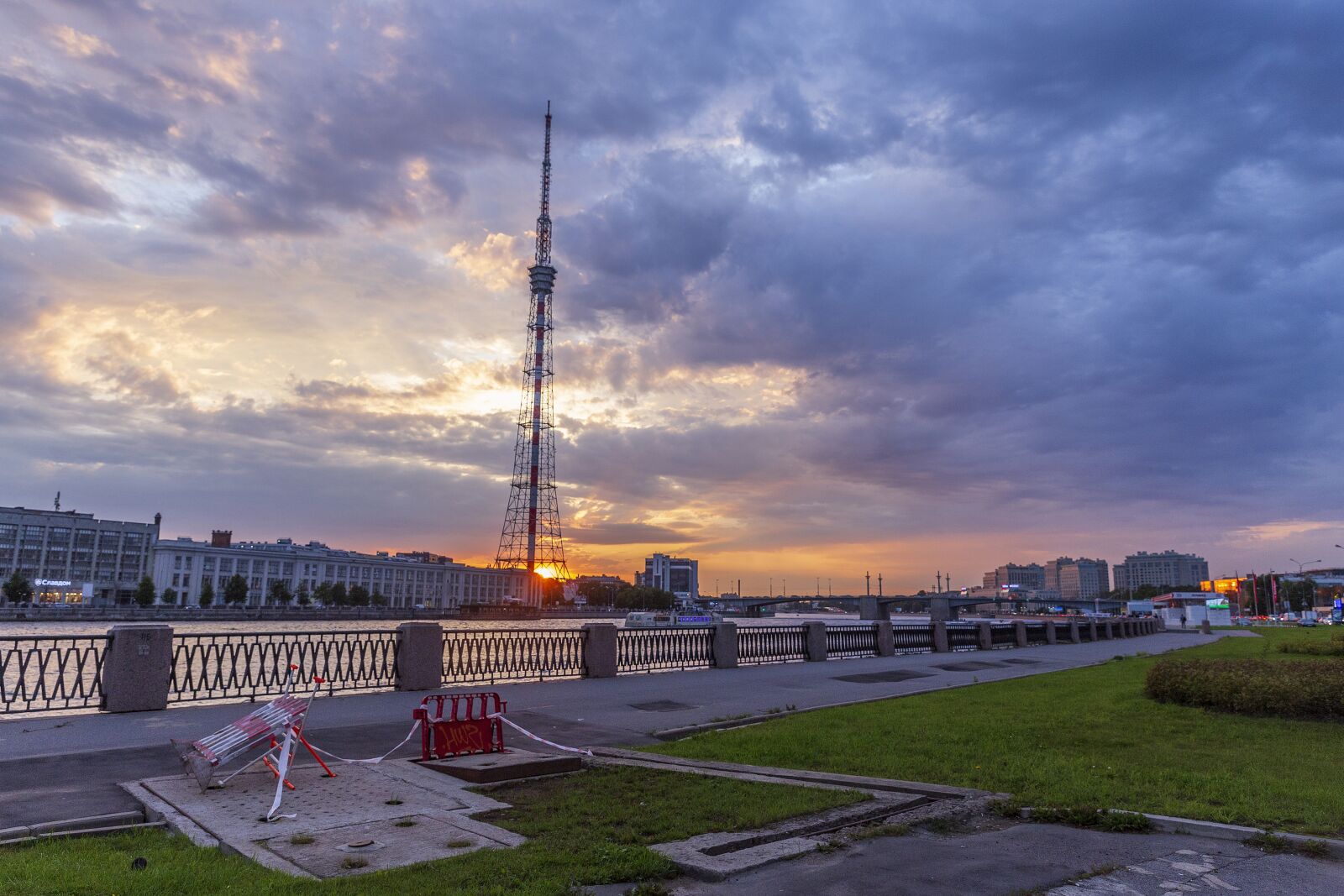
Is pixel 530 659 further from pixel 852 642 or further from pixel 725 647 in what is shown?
pixel 852 642

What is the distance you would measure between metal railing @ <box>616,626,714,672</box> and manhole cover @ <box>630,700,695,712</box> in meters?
5.61

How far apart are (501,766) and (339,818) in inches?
81.2

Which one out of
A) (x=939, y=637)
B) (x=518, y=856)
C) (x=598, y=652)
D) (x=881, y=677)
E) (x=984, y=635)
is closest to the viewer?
(x=518, y=856)

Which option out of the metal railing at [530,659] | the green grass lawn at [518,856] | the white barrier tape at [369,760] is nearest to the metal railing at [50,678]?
the white barrier tape at [369,760]

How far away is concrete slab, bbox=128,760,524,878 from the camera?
20.6ft

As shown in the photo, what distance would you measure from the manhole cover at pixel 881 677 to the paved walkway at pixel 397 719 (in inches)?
2.5

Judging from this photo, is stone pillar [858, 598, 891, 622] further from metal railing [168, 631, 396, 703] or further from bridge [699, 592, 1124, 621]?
metal railing [168, 631, 396, 703]

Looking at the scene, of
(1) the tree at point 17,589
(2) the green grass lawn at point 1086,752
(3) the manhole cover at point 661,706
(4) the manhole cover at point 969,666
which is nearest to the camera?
(2) the green grass lawn at point 1086,752

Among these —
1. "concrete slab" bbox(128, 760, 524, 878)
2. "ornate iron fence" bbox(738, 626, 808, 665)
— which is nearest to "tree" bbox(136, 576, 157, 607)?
"ornate iron fence" bbox(738, 626, 808, 665)

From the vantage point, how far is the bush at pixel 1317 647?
25.7m

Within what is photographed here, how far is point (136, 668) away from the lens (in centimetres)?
1427

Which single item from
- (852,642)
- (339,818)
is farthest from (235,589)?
(339,818)

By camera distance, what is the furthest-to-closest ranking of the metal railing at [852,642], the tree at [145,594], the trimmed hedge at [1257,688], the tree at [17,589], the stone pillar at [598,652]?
the tree at [145,594] → the tree at [17,589] → the metal railing at [852,642] → the stone pillar at [598,652] → the trimmed hedge at [1257,688]

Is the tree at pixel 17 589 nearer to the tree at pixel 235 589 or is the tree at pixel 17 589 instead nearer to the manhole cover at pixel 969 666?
the tree at pixel 235 589
